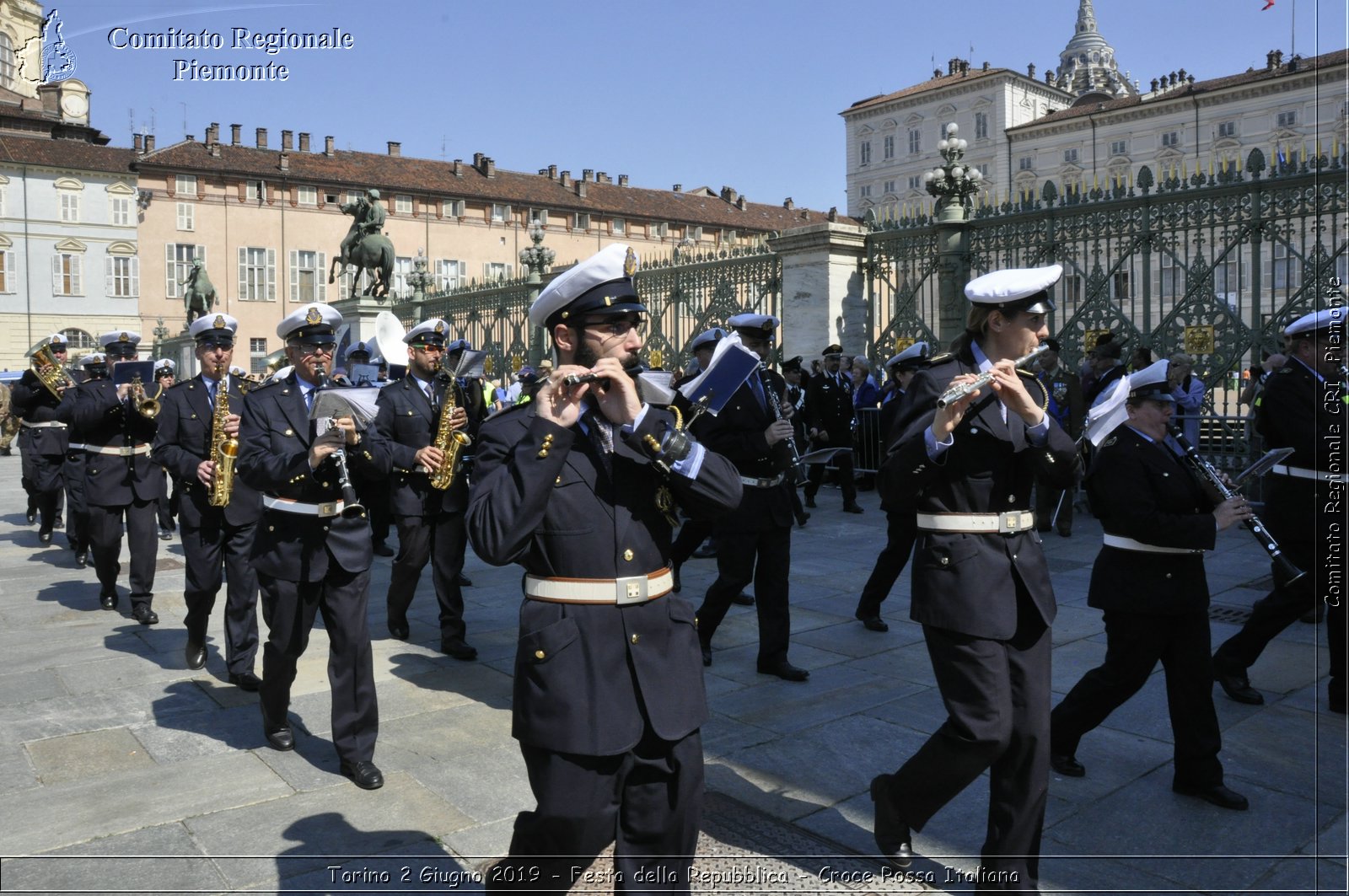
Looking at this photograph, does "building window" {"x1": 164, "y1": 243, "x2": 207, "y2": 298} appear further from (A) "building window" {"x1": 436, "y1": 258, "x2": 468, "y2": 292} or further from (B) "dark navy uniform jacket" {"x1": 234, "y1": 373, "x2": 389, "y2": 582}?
(B) "dark navy uniform jacket" {"x1": 234, "y1": 373, "x2": 389, "y2": 582}

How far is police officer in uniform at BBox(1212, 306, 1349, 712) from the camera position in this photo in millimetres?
5410

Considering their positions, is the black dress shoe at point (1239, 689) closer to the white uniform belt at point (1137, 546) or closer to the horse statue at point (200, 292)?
the white uniform belt at point (1137, 546)

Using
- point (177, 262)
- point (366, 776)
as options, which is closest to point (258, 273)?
point (177, 262)

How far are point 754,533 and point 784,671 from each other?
0.82 meters

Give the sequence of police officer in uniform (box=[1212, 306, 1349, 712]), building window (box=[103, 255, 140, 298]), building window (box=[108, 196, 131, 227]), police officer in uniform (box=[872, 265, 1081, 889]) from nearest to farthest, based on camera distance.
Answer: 1. police officer in uniform (box=[872, 265, 1081, 889])
2. police officer in uniform (box=[1212, 306, 1349, 712])
3. building window (box=[103, 255, 140, 298])
4. building window (box=[108, 196, 131, 227])

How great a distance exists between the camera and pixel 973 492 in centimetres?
356

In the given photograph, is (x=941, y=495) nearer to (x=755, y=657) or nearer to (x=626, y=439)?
(x=626, y=439)

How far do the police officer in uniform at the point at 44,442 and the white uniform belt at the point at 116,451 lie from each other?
14.4 ft

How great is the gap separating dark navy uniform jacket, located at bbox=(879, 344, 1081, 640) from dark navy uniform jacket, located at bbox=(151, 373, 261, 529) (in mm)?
4586

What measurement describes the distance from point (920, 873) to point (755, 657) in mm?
2964

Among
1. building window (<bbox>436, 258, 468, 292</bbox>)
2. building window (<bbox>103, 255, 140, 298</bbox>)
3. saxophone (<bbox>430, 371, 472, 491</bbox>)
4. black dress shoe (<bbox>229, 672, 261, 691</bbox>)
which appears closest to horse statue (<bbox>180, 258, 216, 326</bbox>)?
building window (<bbox>436, 258, 468, 292</bbox>)

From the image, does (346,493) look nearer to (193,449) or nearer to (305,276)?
(193,449)

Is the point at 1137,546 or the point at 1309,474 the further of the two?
the point at 1309,474

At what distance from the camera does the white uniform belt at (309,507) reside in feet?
16.2
